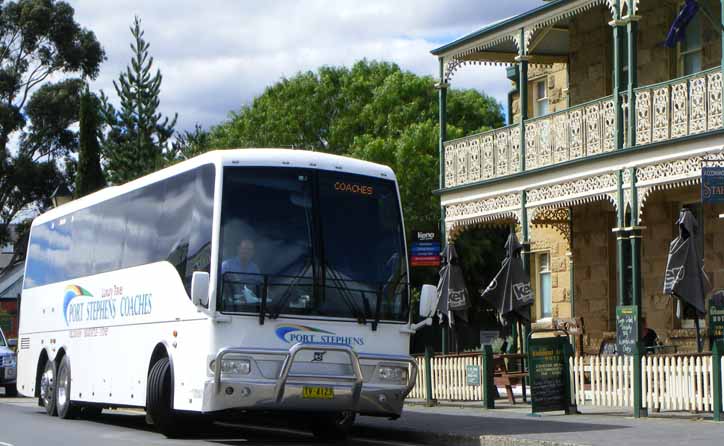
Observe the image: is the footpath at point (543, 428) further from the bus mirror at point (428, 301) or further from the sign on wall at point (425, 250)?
→ the sign on wall at point (425, 250)

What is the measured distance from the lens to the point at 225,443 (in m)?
16.6

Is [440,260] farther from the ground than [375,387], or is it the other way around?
[440,260]

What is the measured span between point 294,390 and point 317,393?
0.30m

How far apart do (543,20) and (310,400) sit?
44.6 ft

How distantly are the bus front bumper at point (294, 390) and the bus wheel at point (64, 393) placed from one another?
24.6ft

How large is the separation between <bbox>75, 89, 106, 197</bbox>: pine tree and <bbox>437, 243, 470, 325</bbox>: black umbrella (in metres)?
33.4

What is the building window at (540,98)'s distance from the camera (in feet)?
107

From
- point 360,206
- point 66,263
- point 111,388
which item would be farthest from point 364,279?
point 66,263

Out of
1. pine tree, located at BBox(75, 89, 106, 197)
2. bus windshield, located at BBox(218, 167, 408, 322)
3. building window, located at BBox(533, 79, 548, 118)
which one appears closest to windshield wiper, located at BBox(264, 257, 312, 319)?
bus windshield, located at BBox(218, 167, 408, 322)

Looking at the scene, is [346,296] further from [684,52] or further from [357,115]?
[357,115]

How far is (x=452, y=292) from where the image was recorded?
2639 cm

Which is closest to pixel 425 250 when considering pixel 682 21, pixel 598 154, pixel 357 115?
pixel 598 154

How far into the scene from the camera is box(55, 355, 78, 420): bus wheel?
22328mm

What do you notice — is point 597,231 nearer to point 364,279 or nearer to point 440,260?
point 440,260
